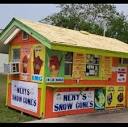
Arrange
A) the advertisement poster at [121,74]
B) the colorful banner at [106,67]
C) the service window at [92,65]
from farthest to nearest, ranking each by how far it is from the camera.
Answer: the advertisement poster at [121,74] < the colorful banner at [106,67] < the service window at [92,65]

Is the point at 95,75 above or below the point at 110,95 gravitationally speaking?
above

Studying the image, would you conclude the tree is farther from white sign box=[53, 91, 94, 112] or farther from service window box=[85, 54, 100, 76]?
white sign box=[53, 91, 94, 112]

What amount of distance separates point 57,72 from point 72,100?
1284mm

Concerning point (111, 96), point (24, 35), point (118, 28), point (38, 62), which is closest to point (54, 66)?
point (38, 62)

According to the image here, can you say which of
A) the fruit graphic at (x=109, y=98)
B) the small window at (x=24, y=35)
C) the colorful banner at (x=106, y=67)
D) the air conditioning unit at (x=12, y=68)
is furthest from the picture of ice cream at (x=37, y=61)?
the fruit graphic at (x=109, y=98)

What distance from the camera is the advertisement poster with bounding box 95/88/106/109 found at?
12227mm

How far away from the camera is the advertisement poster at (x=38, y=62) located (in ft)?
33.8

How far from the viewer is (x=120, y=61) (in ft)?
44.3

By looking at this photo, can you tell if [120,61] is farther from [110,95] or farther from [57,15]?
[57,15]

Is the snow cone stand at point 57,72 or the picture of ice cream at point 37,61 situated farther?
the picture of ice cream at point 37,61

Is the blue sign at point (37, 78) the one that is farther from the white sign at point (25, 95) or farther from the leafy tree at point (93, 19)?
the leafy tree at point (93, 19)

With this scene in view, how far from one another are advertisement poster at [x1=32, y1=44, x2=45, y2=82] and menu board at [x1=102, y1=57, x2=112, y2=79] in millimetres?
3034

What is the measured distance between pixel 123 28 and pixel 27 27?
2951 cm
